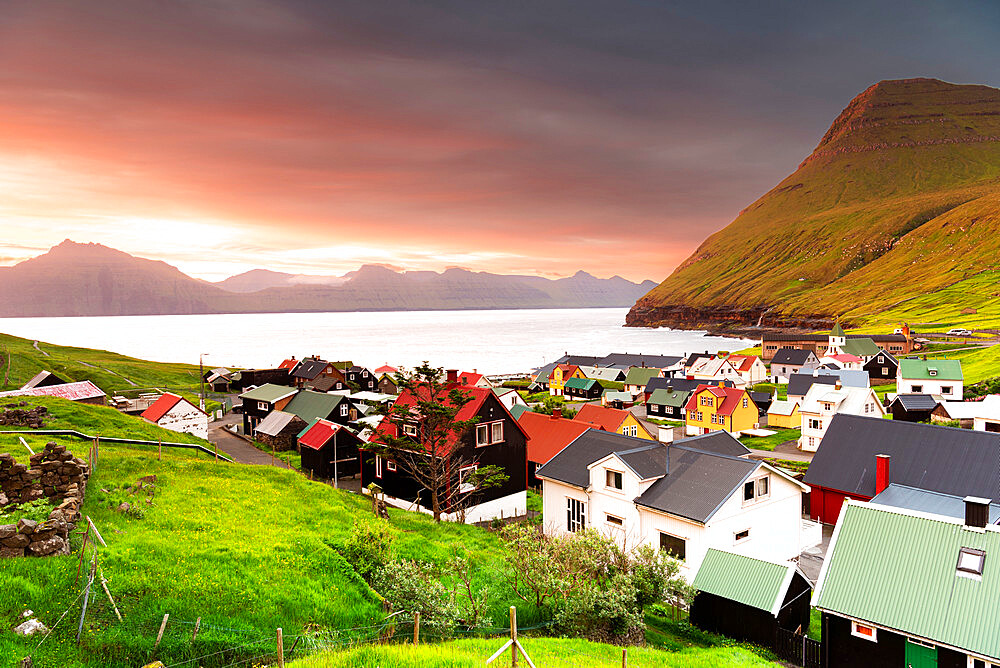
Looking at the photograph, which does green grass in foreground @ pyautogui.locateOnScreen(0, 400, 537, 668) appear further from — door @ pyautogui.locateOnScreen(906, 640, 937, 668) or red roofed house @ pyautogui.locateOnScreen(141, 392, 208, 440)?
red roofed house @ pyautogui.locateOnScreen(141, 392, 208, 440)

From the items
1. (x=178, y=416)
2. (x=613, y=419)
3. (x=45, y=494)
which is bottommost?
(x=613, y=419)

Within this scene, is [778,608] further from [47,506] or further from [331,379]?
[331,379]

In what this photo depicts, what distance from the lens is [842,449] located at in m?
37.5

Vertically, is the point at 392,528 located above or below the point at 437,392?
below

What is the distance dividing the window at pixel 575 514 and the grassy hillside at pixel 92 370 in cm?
8148

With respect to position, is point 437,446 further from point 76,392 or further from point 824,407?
point 76,392

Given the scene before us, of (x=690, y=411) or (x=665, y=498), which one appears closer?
(x=665, y=498)

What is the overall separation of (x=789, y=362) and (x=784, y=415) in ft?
177

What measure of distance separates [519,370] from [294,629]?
144 metres

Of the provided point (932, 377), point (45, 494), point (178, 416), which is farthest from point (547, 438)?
point (932, 377)

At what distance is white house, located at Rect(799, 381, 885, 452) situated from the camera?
6350cm

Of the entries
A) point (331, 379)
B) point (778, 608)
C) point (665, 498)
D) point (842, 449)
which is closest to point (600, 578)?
point (778, 608)

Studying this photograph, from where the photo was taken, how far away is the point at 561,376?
121375 mm

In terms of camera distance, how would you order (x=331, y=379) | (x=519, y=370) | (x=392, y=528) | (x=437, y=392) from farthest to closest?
(x=519, y=370) < (x=331, y=379) < (x=437, y=392) < (x=392, y=528)
